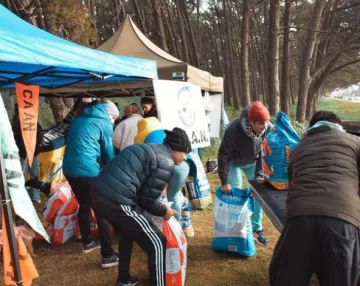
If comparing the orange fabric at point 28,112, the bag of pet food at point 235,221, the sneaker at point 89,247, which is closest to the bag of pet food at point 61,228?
the sneaker at point 89,247

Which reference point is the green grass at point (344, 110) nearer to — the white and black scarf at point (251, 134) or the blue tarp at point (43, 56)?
the white and black scarf at point (251, 134)

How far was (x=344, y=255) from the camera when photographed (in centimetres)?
180

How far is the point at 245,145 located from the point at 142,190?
1434 mm

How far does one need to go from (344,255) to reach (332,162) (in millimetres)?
482

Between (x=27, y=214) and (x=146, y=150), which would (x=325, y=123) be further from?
(x=27, y=214)

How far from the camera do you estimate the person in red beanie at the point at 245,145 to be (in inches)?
129

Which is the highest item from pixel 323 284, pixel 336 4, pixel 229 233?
pixel 336 4

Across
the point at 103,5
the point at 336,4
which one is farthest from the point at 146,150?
the point at 103,5

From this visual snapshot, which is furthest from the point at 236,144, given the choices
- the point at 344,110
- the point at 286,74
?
the point at 344,110

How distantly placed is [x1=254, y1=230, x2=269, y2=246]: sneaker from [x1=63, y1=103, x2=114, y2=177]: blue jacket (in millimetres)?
1852

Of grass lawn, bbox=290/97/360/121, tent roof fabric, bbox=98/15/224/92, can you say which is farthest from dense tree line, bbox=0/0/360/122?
grass lawn, bbox=290/97/360/121

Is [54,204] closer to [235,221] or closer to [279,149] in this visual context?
[235,221]

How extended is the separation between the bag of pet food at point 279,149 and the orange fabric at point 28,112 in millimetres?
1819

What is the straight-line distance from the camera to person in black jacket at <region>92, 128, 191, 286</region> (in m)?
2.43
